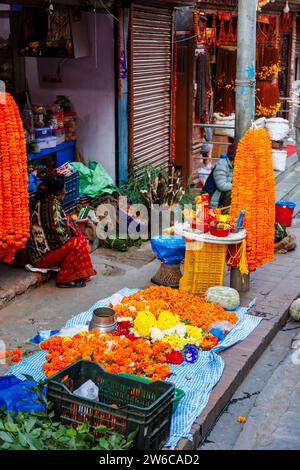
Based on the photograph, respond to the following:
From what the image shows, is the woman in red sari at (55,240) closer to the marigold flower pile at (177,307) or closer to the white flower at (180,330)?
the marigold flower pile at (177,307)

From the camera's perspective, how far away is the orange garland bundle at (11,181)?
21.0ft

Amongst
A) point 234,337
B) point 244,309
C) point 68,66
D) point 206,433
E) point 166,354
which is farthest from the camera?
point 68,66

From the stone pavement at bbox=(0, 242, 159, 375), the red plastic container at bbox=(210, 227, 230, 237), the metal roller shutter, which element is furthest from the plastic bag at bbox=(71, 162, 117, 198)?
the red plastic container at bbox=(210, 227, 230, 237)

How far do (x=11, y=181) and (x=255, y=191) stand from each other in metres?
2.73

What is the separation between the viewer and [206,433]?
529 cm

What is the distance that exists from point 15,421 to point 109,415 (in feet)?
2.17

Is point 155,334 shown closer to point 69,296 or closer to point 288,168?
point 69,296

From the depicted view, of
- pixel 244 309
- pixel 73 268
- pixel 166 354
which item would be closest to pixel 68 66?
pixel 73 268

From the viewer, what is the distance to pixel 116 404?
4.90m

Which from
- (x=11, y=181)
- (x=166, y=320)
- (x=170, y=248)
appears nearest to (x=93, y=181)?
(x=170, y=248)

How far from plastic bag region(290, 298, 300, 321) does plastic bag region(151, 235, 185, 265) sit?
1.41 metres
